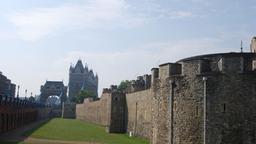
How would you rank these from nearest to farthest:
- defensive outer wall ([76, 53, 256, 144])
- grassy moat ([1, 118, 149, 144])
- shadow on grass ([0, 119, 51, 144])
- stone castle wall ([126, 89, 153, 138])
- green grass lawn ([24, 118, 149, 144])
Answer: defensive outer wall ([76, 53, 256, 144])
shadow on grass ([0, 119, 51, 144])
grassy moat ([1, 118, 149, 144])
green grass lawn ([24, 118, 149, 144])
stone castle wall ([126, 89, 153, 138])

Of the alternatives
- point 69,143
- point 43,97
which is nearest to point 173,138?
point 69,143

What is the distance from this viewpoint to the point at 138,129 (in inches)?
1774

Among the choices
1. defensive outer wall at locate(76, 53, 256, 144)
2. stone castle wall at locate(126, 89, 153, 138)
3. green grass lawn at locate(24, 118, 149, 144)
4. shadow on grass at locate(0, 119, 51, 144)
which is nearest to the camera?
defensive outer wall at locate(76, 53, 256, 144)

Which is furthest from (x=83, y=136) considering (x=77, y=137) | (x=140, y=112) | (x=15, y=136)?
(x=140, y=112)

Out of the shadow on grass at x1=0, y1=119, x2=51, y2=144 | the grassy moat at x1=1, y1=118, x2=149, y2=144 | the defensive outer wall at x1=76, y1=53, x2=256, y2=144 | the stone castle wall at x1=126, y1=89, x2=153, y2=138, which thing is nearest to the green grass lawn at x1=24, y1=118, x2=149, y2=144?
the grassy moat at x1=1, y1=118, x2=149, y2=144

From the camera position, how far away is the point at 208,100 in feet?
61.3

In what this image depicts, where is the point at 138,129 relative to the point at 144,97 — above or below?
below

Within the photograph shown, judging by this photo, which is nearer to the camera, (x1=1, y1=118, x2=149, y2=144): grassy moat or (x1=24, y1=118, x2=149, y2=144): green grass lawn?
(x1=1, y1=118, x2=149, y2=144): grassy moat

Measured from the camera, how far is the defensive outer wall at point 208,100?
59.2ft

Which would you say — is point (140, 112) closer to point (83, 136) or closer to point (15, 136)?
point (83, 136)

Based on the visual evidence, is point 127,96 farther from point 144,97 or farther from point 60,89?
point 60,89

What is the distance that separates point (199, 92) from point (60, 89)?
167 m

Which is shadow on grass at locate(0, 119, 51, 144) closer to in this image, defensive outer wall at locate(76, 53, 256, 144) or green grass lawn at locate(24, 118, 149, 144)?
green grass lawn at locate(24, 118, 149, 144)

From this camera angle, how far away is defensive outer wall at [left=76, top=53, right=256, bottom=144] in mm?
18031
